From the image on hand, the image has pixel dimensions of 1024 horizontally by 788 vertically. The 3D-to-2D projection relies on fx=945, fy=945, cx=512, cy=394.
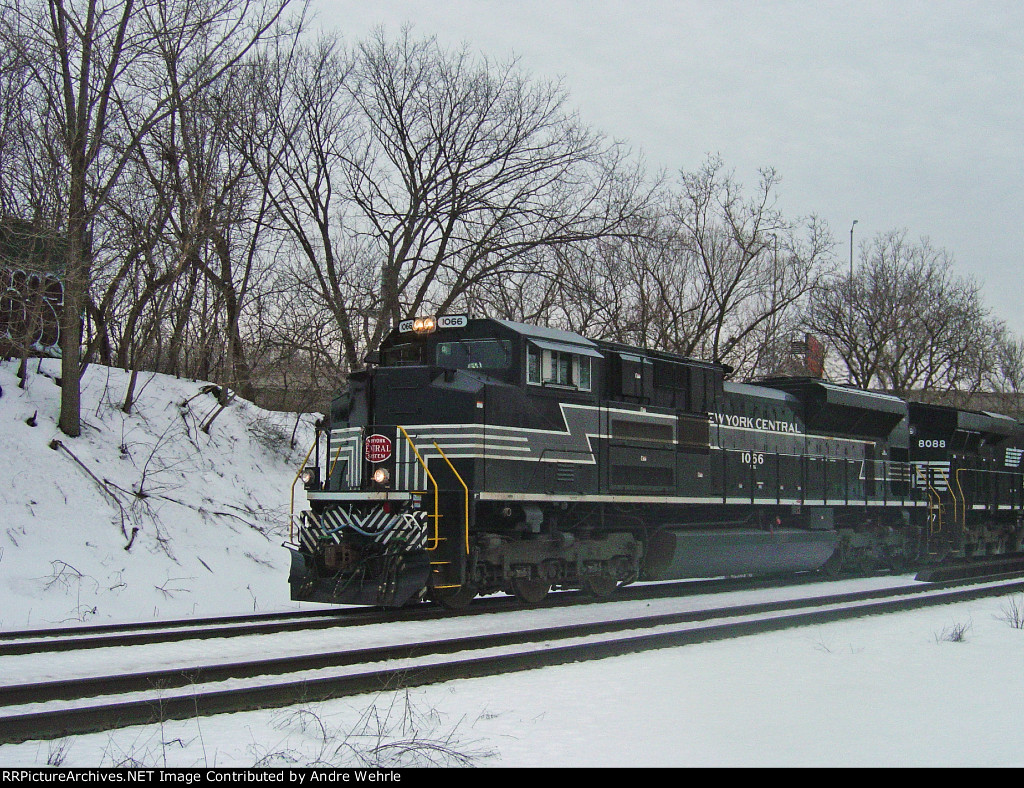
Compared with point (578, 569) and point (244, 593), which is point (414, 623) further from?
point (244, 593)

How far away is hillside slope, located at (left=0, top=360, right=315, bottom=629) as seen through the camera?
13469mm

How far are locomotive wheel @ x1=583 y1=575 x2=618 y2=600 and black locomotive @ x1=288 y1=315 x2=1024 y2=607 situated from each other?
4 cm

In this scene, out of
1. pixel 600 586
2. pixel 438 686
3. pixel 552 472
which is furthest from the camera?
pixel 600 586

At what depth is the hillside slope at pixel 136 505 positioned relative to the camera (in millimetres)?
13469

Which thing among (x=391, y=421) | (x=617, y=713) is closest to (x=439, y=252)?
(x=391, y=421)

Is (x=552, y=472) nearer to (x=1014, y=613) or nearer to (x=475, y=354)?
(x=475, y=354)

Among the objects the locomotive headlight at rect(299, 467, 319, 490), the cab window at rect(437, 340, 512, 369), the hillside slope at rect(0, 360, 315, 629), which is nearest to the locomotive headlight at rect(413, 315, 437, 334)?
the cab window at rect(437, 340, 512, 369)

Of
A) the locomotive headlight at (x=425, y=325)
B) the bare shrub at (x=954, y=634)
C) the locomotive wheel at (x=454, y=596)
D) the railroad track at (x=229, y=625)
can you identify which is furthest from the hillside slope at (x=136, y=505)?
the bare shrub at (x=954, y=634)

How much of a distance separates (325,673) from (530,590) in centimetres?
517

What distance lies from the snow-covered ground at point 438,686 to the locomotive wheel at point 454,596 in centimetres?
77

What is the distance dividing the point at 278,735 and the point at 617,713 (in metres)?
2.39

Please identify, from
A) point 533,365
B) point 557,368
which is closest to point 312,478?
point 533,365

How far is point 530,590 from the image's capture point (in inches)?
513

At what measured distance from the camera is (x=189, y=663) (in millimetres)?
8766
